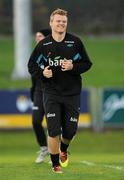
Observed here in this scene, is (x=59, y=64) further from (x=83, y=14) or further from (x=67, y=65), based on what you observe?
(x=83, y=14)

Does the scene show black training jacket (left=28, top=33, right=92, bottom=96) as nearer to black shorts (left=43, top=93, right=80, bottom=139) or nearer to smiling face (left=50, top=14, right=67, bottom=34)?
black shorts (left=43, top=93, right=80, bottom=139)

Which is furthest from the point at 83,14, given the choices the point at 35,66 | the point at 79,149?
the point at 35,66

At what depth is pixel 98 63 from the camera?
46.2m

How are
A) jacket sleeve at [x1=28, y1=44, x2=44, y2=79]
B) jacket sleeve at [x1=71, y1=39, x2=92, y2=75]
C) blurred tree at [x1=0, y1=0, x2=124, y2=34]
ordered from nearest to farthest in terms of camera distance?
jacket sleeve at [x1=71, y1=39, x2=92, y2=75] < jacket sleeve at [x1=28, y1=44, x2=44, y2=79] < blurred tree at [x1=0, y1=0, x2=124, y2=34]

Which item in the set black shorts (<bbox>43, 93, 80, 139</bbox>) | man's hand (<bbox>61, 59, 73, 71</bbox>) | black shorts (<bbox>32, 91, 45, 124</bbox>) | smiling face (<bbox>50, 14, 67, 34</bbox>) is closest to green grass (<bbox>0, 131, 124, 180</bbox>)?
black shorts (<bbox>32, 91, 45, 124</bbox>)

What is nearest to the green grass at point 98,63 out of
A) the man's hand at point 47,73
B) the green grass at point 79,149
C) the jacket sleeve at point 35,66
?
the green grass at point 79,149

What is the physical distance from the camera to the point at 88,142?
81.7ft

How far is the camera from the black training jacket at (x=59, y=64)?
35.5 ft

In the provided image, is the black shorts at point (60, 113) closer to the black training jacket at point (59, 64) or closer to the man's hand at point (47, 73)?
the black training jacket at point (59, 64)

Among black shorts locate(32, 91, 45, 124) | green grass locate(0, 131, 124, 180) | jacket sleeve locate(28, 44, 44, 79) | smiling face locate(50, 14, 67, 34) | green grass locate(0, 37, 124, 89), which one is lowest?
green grass locate(0, 37, 124, 89)

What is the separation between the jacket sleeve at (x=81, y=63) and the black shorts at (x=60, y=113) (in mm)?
368

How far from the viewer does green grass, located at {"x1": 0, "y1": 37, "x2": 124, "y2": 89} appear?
3791 centimetres

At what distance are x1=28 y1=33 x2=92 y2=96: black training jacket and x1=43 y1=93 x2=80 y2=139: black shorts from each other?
0.27ft

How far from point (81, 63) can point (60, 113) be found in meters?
0.74
